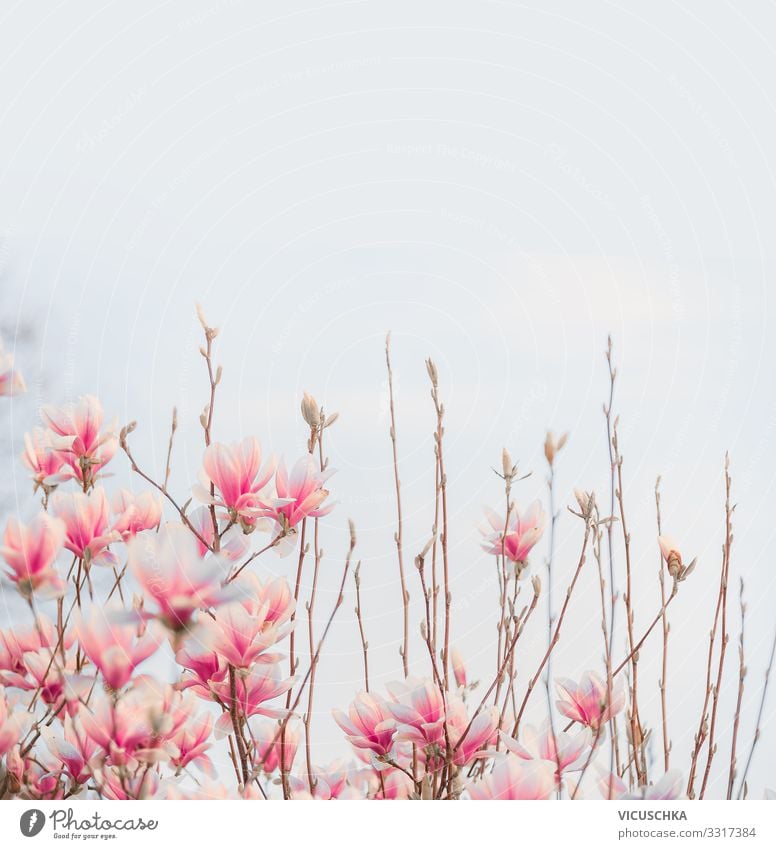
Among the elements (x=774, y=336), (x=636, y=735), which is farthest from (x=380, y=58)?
(x=636, y=735)

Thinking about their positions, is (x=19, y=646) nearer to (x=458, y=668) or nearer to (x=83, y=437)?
(x=83, y=437)

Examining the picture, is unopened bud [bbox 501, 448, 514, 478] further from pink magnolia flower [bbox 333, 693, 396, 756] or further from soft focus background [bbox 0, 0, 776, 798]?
pink magnolia flower [bbox 333, 693, 396, 756]

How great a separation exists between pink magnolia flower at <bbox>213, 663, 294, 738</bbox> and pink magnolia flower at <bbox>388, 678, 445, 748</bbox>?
6 centimetres

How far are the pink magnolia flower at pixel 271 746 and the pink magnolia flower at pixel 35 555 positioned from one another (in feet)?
0.46

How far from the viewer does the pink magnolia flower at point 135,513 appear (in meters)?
0.52

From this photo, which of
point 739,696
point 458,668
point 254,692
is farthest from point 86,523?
point 739,696

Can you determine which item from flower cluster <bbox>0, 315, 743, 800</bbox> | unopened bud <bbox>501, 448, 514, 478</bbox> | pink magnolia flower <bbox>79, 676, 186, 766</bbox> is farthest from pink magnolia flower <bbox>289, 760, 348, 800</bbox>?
unopened bud <bbox>501, 448, 514, 478</bbox>

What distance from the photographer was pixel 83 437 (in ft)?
1.77

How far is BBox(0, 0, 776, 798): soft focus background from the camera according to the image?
0.61 metres

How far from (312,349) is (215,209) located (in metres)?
0.12

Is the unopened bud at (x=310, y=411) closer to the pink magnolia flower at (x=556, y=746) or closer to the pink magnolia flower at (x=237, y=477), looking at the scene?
the pink magnolia flower at (x=237, y=477)

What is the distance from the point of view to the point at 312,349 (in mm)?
618
